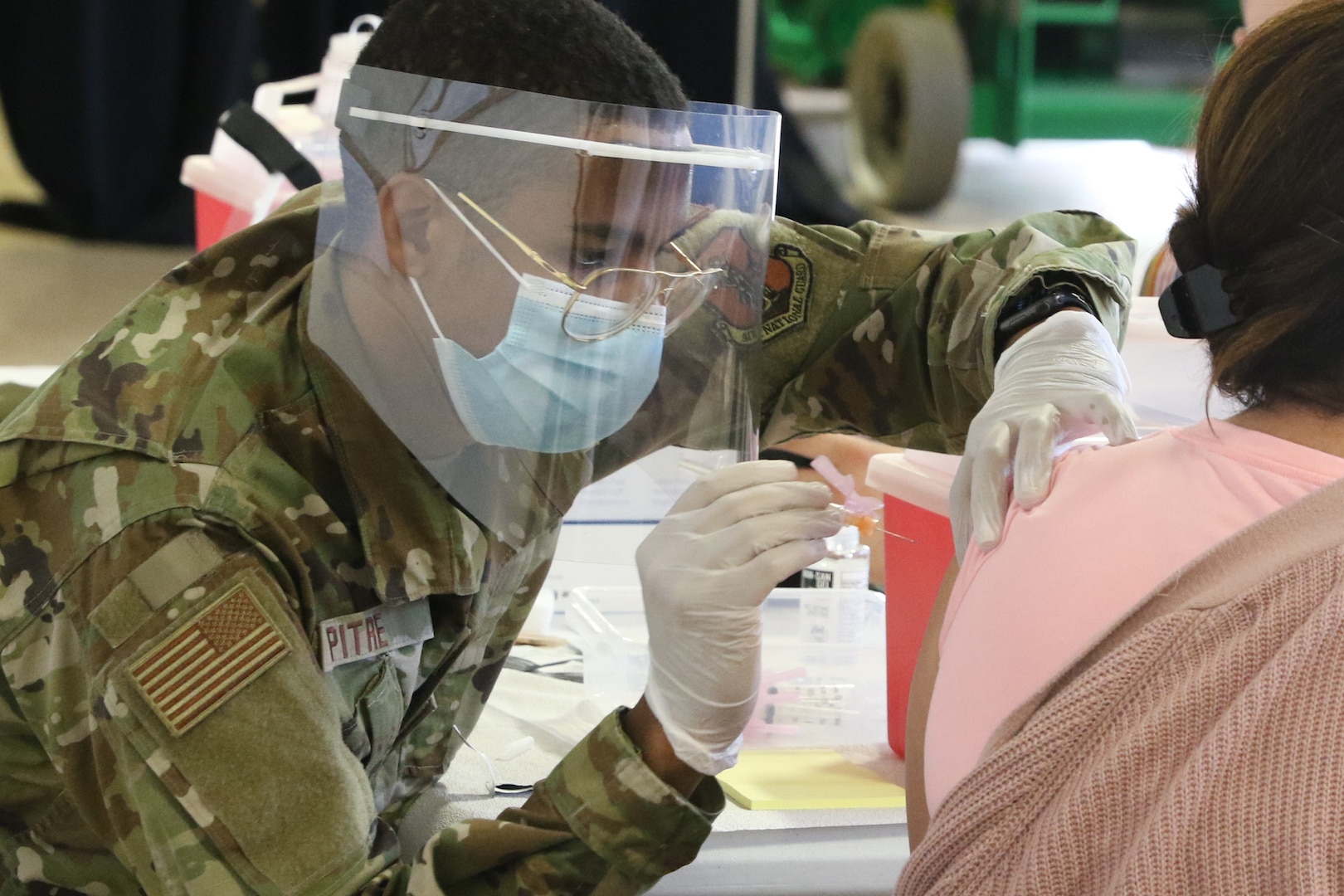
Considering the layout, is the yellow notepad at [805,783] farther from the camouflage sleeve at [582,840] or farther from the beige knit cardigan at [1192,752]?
the beige knit cardigan at [1192,752]

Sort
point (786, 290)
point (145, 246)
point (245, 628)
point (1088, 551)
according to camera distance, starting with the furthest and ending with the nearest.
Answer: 1. point (145, 246)
2. point (786, 290)
3. point (245, 628)
4. point (1088, 551)

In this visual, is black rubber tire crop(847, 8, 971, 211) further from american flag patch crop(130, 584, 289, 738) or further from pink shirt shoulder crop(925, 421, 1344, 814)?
american flag patch crop(130, 584, 289, 738)

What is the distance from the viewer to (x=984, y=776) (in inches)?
33.7

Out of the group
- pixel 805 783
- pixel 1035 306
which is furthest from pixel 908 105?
pixel 805 783

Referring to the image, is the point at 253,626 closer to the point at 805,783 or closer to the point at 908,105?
the point at 805,783

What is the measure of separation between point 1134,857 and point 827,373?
0.90 m

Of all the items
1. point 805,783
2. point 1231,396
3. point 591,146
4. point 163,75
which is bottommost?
point 805,783

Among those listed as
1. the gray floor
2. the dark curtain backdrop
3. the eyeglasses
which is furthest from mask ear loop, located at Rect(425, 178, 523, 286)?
the dark curtain backdrop

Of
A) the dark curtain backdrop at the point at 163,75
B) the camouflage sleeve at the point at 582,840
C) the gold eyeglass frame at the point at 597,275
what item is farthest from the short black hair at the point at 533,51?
the dark curtain backdrop at the point at 163,75

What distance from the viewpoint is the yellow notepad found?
4.66ft

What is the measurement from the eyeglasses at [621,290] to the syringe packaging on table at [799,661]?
59 centimetres

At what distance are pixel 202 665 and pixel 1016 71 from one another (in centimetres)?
481

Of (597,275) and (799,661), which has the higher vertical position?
(597,275)

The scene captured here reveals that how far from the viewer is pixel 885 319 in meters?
1.56
